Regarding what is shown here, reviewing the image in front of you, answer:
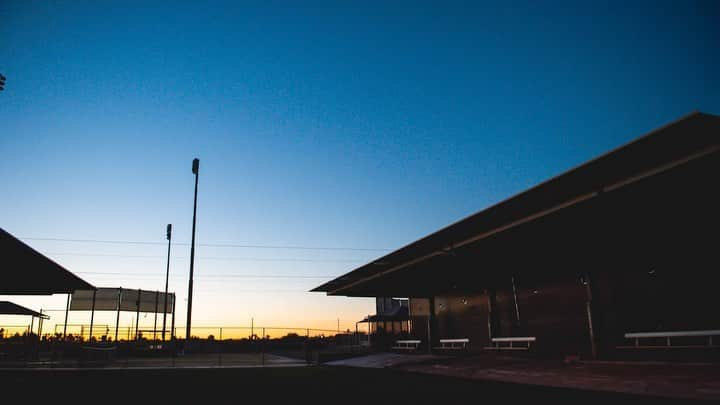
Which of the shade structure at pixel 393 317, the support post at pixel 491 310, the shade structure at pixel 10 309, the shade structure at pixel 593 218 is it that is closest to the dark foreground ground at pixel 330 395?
the shade structure at pixel 593 218

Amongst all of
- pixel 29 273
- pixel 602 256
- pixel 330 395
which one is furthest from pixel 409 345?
pixel 29 273

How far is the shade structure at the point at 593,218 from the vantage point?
880 centimetres

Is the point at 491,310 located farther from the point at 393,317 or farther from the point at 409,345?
the point at 393,317

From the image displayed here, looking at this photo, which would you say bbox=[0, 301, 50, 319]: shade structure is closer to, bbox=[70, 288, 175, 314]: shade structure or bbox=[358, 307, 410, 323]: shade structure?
bbox=[70, 288, 175, 314]: shade structure

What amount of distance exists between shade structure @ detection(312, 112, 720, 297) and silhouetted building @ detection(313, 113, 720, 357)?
0.04 m

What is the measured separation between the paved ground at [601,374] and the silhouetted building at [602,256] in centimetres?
148

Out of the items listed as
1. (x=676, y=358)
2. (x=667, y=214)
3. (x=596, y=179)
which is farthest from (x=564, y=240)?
(x=596, y=179)

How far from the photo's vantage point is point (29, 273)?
60.3 ft

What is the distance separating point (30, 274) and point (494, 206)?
18.0m

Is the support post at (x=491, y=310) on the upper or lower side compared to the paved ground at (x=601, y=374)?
upper

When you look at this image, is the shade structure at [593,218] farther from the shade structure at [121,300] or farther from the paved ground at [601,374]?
the shade structure at [121,300]

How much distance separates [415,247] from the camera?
696 inches

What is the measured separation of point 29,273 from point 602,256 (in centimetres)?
2189

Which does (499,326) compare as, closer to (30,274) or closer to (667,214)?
(667,214)
